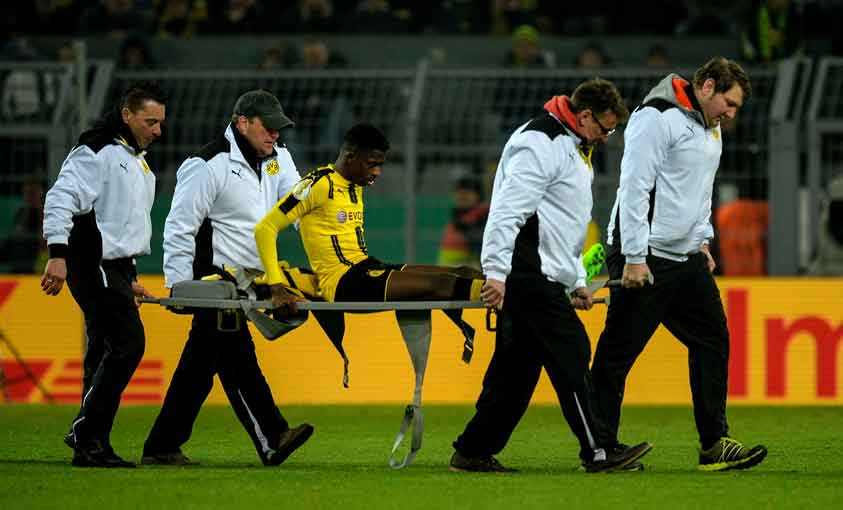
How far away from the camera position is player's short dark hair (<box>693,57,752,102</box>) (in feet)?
28.1

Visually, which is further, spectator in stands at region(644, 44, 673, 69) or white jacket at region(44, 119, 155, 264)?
spectator in stands at region(644, 44, 673, 69)

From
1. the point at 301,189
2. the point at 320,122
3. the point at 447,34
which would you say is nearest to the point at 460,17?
the point at 447,34

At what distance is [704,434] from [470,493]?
170cm

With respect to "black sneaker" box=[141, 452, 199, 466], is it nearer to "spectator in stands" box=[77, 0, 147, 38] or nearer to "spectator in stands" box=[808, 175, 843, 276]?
"spectator in stands" box=[808, 175, 843, 276]

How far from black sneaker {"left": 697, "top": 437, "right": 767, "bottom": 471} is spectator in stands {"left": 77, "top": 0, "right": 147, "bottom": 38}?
442 inches

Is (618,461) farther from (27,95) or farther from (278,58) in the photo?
(278,58)

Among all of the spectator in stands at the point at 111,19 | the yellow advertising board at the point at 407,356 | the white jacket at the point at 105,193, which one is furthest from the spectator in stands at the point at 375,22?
the white jacket at the point at 105,193

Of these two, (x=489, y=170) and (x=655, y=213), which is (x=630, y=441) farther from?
(x=489, y=170)

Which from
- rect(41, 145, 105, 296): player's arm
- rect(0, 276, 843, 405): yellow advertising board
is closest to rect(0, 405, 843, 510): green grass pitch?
rect(41, 145, 105, 296): player's arm

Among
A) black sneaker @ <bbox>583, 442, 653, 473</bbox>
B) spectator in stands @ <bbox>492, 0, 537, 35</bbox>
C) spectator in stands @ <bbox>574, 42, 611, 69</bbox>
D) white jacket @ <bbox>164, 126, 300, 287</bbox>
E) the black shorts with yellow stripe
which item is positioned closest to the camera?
black sneaker @ <bbox>583, 442, 653, 473</bbox>

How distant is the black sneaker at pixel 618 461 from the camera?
27.4 ft

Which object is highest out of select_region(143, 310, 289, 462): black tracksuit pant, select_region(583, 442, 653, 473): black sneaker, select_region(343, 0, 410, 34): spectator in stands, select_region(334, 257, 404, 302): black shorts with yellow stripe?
select_region(343, 0, 410, 34): spectator in stands

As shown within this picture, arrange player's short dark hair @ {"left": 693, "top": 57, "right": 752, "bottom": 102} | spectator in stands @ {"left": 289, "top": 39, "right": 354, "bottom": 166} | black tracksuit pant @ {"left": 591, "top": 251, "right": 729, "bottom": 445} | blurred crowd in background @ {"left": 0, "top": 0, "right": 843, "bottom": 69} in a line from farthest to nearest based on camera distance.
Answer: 1. blurred crowd in background @ {"left": 0, "top": 0, "right": 843, "bottom": 69}
2. spectator in stands @ {"left": 289, "top": 39, "right": 354, "bottom": 166}
3. black tracksuit pant @ {"left": 591, "top": 251, "right": 729, "bottom": 445}
4. player's short dark hair @ {"left": 693, "top": 57, "right": 752, "bottom": 102}

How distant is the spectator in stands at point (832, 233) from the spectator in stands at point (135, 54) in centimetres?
691
